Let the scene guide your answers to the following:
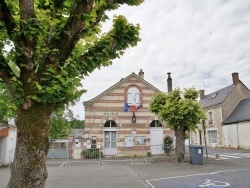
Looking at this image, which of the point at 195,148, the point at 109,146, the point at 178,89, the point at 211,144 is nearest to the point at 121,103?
the point at 109,146

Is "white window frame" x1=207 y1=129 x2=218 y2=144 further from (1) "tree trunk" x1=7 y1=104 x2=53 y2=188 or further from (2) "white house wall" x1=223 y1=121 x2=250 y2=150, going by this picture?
(1) "tree trunk" x1=7 y1=104 x2=53 y2=188

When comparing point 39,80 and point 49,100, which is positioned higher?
point 39,80

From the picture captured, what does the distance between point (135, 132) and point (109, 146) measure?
8.54ft

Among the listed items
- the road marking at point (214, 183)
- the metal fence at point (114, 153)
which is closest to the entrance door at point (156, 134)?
the metal fence at point (114, 153)

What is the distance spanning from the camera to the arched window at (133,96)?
845 inches

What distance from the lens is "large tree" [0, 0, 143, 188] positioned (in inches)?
141

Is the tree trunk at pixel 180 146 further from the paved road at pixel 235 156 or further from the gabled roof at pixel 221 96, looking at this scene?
the gabled roof at pixel 221 96

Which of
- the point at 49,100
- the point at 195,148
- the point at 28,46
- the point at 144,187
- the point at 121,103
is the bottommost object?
the point at 144,187

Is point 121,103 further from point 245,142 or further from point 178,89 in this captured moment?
point 245,142

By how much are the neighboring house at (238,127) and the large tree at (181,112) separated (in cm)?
1291

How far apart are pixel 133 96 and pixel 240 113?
14.3 meters

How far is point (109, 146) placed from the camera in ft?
67.4

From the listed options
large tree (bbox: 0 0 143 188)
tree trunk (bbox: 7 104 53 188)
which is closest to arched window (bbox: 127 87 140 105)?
large tree (bbox: 0 0 143 188)

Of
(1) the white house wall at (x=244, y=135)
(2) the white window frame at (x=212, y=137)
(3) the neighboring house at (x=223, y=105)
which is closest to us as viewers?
(1) the white house wall at (x=244, y=135)
